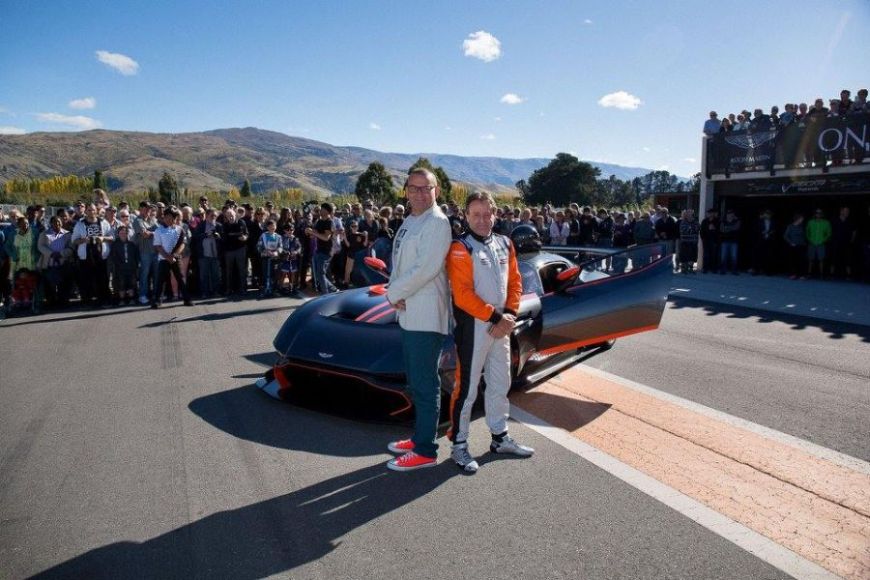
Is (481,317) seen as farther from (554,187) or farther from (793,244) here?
(554,187)

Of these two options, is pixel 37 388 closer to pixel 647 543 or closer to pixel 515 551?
pixel 515 551

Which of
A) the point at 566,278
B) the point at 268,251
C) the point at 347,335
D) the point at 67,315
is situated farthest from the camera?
the point at 268,251

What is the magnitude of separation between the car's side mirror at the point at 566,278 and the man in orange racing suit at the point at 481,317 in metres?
1.21

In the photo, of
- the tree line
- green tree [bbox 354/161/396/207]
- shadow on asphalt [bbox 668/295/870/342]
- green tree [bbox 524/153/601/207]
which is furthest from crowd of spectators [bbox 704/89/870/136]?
green tree [bbox 524/153/601/207]

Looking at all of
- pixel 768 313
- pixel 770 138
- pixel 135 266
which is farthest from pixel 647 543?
pixel 770 138

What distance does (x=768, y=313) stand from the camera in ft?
29.1

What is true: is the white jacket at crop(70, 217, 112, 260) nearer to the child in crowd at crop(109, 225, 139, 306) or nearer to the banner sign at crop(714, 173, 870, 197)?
the child in crowd at crop(109, 225, 139, 306)

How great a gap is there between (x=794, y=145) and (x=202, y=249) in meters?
14.0

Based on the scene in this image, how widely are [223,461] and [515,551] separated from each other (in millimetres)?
1943

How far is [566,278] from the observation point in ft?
15.6

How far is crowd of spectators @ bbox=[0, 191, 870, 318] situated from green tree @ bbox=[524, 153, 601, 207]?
65.4 m

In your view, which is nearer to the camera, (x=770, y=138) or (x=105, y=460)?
(x=105, y=460)

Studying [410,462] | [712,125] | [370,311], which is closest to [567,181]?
[712,125]

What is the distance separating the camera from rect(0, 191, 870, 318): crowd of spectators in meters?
9.73
